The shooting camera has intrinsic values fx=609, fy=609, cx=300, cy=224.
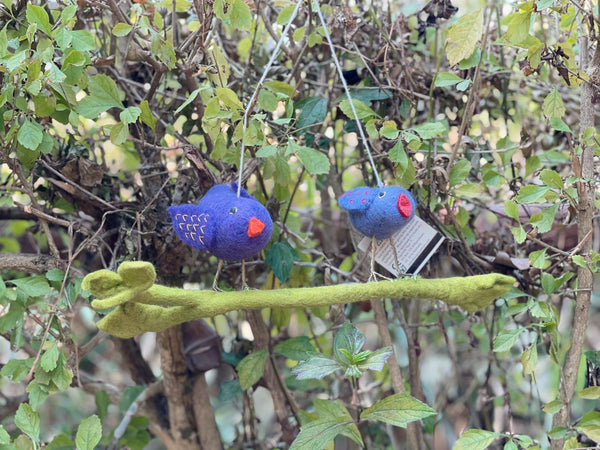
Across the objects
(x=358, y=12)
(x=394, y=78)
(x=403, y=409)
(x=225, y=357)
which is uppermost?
(x=358, y=12)

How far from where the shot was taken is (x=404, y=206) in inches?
30.3

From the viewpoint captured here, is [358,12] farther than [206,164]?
Yes

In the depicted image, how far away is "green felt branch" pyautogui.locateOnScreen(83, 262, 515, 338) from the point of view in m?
0.66

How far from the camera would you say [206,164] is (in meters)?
0.89

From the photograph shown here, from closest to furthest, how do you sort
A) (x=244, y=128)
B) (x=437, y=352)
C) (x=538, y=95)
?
(x=244, y=128) → (x=538, y=95) → (x=437, y=352)

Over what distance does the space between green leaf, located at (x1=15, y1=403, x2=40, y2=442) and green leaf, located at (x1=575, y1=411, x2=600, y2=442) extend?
2.48 ft

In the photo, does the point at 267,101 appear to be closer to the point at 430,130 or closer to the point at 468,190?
the point at 430,130

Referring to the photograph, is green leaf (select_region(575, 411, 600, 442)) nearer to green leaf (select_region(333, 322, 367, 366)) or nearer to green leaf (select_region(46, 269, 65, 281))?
green leaf (select_region(333, 322, 367, 366))

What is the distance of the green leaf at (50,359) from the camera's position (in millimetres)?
802

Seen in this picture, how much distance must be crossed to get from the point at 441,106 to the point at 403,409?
0.54 metres

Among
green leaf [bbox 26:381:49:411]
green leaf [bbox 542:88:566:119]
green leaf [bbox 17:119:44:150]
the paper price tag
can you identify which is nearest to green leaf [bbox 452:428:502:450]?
the paper price tag

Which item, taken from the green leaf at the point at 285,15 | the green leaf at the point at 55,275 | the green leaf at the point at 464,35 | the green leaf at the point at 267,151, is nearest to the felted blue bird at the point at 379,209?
the green leaf at the point at 267,151

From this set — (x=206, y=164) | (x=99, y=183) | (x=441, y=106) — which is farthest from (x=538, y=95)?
(x=99, y=183)

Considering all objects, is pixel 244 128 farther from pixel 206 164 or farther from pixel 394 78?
pixel 394 78
